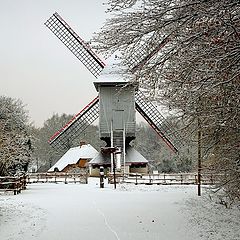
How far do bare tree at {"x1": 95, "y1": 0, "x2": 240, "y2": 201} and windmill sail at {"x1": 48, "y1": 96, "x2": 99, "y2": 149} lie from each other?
28.5 meters

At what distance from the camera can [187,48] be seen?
248 inches

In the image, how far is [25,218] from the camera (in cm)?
1117

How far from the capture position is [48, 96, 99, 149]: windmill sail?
3594 cm

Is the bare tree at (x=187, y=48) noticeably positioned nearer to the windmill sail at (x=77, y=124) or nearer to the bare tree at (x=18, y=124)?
the bare tree at (x=18, y=124)

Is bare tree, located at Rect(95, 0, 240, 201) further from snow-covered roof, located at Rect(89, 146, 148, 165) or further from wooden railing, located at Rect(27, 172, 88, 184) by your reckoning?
snow-covered roof, located at Rect(89, 146, 148, 165)

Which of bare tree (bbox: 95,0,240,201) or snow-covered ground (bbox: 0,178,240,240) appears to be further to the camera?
snow-covered ground (bbox: 0,178,240,240)

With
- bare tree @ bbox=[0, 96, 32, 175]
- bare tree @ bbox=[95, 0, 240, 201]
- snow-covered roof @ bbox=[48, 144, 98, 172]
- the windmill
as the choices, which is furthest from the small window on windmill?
bare tree @ bbox=[95, 0, 240, 201]

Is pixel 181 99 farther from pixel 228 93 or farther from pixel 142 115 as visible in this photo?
pixel 142 115

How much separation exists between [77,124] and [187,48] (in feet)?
102

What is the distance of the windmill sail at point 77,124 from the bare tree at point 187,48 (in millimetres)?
28480

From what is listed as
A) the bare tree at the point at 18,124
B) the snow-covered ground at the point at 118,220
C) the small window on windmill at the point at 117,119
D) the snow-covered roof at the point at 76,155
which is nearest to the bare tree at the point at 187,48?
the snow-covered ground at the point at 118,220

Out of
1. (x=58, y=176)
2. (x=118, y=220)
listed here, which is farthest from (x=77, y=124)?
(x=118, y=220)

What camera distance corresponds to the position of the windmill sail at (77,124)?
35938 mm

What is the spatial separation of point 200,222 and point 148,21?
266 inches
